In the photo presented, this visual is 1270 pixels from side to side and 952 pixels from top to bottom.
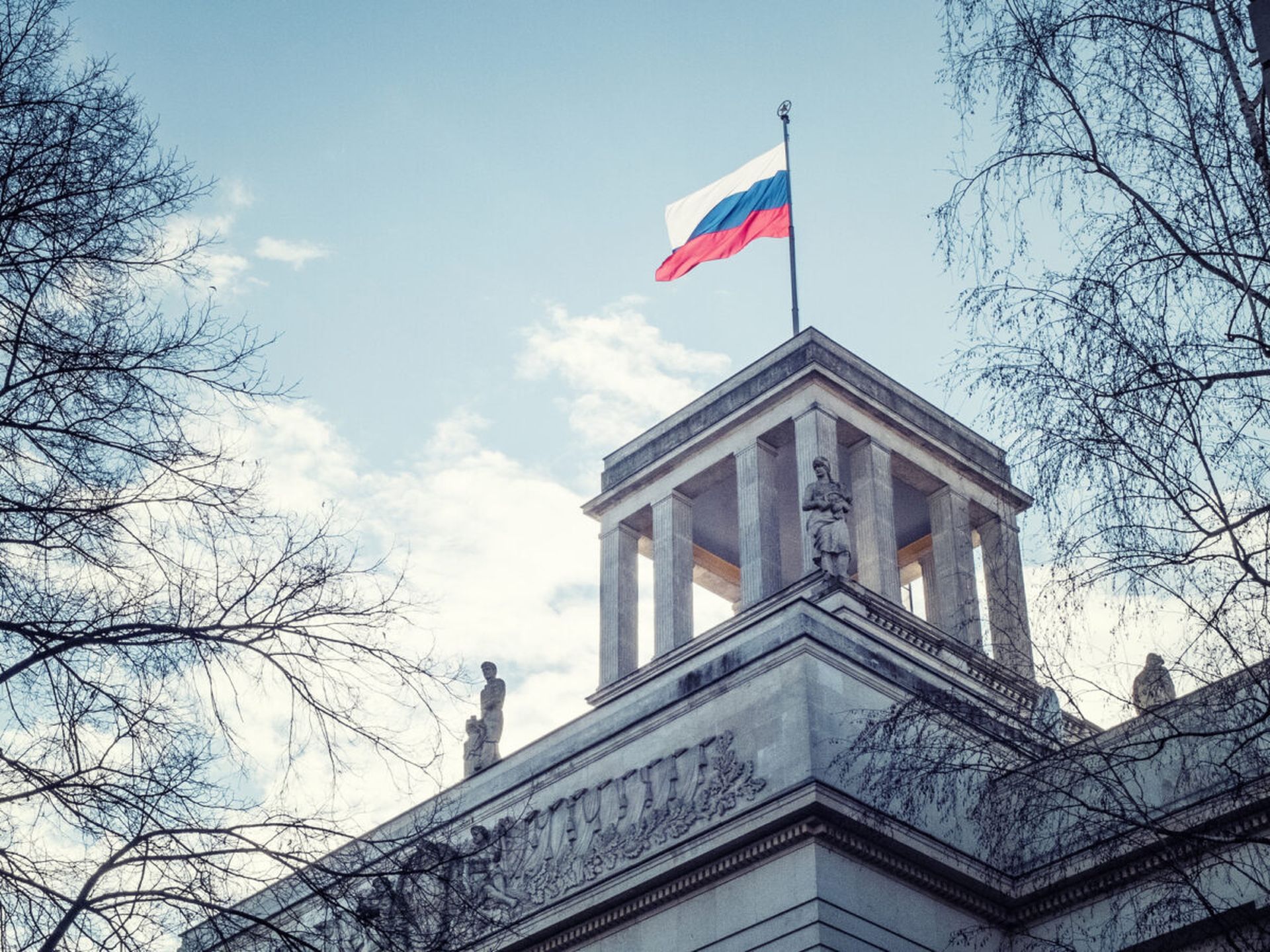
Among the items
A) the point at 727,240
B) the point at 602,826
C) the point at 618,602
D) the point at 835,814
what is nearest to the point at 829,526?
the point at 602,826

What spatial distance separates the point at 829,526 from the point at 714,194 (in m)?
13.4

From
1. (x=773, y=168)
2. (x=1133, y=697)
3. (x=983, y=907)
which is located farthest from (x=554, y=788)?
(x=773, y=168)

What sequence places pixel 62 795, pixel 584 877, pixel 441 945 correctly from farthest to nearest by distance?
pixel 584 877 → pixel 441 945 → pixel 62 795

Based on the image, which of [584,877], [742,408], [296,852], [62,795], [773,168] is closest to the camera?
[62,795]

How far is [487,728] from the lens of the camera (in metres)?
29.6

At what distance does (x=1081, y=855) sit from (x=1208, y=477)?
1007 centimetres

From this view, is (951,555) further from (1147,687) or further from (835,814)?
(1147,687)

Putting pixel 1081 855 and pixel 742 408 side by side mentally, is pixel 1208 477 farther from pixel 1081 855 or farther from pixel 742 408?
pixel 742 408

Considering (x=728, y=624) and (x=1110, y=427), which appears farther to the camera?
(x=728, y=624)

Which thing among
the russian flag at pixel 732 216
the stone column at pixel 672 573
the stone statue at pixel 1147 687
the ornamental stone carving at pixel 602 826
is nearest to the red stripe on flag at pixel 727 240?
the russian flag at pixel 732 216

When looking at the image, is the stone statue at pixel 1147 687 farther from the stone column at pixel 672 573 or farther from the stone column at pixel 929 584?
the stone column at pixel 929 584

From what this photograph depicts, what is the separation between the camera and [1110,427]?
40.8 feet

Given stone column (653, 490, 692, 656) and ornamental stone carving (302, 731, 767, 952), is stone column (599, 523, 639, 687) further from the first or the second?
ornamental stone carving (302, 731, 767, 952)

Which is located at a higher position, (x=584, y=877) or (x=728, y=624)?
(x=728, y=624)
